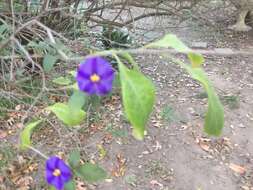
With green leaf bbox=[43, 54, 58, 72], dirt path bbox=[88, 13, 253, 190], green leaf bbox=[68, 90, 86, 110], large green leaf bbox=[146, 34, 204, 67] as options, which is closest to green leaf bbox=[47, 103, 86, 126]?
green leaf bbox=[68, 90, 86, 110]

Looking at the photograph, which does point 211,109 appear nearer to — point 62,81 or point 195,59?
point 195,59

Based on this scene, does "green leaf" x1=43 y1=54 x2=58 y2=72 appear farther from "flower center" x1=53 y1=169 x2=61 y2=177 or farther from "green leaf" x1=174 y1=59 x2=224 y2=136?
"green leaf" x1=174 y1=59 x2=224 y2=136

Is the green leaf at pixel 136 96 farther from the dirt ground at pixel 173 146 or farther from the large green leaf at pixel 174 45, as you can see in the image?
the dirt ground at pixel 173 146

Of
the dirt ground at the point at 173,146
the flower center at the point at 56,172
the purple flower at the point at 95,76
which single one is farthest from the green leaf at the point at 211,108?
the dirt ground at the point at 173,146

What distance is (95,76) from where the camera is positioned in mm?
891

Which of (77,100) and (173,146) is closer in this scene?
(77,100)

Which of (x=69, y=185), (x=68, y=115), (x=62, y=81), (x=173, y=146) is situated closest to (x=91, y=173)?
(x=69, y=185)

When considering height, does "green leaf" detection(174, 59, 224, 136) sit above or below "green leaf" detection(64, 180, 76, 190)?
above

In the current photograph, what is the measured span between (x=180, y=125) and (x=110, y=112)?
600 mm

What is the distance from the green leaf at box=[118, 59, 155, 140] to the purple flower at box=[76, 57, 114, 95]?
0.09 meters

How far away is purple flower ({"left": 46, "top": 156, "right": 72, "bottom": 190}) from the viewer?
1082mm

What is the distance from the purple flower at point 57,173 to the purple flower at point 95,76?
246 millimetres

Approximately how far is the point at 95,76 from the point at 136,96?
4.6 inches

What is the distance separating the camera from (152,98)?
2.74 feet
